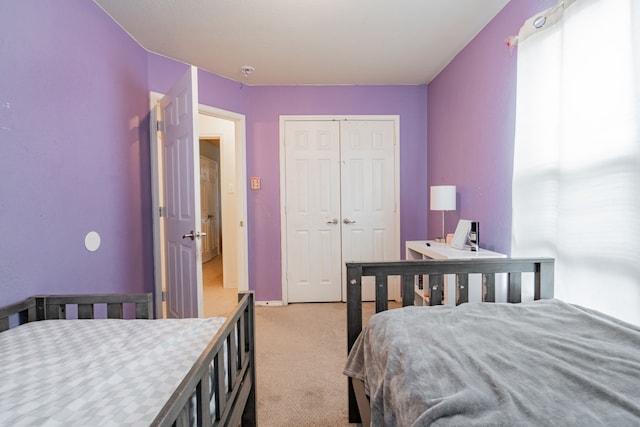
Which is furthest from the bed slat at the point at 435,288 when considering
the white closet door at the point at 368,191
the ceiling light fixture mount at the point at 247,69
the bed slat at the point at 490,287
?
the ceiling light fixture mount at the point at 247,69

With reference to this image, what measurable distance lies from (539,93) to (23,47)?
256 cm

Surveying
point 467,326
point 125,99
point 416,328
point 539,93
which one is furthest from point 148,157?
point 539,93

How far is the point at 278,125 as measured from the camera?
3.05 m

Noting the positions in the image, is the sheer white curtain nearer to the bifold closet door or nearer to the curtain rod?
the curtain rod

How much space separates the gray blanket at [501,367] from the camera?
62 cm

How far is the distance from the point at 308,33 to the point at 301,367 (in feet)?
7.89

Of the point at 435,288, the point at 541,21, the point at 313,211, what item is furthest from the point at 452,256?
the point at 313,211

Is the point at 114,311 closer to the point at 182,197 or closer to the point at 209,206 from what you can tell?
the point at 182,197

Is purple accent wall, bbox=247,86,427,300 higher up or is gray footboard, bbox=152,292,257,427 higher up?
purple accent wall, bbox=247,86,427,300

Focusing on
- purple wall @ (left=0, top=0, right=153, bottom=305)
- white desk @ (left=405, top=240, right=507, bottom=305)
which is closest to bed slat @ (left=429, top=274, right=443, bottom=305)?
white desk @ (left=405, top=240, right=507, bottom=305)

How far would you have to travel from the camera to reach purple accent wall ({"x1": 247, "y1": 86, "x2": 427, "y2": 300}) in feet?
9.98

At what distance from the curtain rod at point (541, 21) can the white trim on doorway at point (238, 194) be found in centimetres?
240

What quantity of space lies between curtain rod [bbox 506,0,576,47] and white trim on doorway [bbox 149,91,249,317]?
2.40m

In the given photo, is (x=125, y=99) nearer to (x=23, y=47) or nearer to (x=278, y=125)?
(x=23, y=47)
